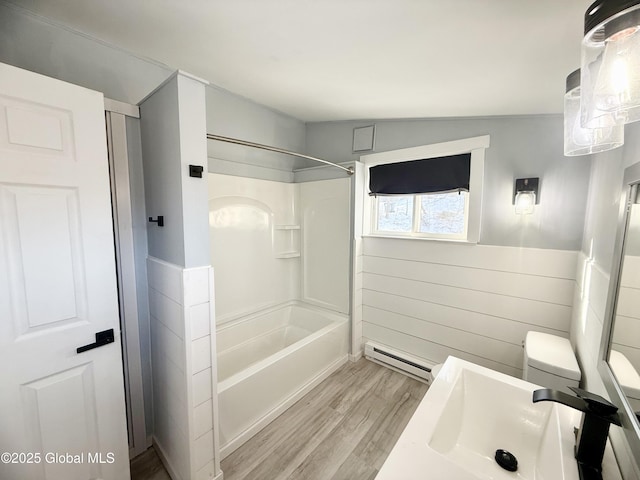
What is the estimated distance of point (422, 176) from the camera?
2498 millimetres

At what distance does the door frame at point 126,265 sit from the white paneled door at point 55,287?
34 cm

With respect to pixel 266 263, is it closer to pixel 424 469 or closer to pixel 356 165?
pixel 356 165

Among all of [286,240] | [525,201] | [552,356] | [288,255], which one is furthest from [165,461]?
[525,201]

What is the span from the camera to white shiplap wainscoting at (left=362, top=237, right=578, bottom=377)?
6.36ft

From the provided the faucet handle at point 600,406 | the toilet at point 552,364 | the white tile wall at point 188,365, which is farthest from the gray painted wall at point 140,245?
the toilet at point 552,364

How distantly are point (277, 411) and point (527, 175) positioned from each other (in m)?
2.70

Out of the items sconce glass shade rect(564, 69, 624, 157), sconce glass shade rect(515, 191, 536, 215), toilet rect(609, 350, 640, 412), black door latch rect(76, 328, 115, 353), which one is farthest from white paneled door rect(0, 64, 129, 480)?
sconce glass shade rect(515, 191, 536, 215)

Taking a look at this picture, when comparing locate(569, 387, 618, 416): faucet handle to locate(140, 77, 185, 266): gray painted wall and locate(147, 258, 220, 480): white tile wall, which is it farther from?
locate(140, 77, 185, 266): gray painted wall

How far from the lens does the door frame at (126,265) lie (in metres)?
1.61

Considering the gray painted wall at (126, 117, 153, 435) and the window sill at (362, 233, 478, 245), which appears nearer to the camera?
the gray painted wall at (126, 117, 153, 435)

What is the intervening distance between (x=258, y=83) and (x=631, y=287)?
2.38 metres

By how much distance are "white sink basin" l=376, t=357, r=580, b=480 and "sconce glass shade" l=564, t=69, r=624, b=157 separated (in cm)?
94

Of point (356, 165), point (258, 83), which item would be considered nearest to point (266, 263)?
point (356, 165)

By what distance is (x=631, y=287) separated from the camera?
2.61 ft
